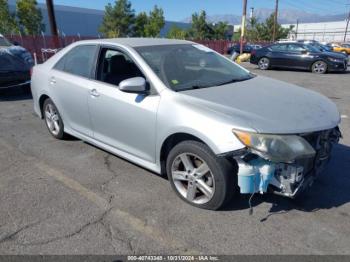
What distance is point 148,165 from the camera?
11.8ft

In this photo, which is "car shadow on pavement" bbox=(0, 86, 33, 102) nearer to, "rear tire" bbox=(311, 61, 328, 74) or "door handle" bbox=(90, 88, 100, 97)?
"door handle" bbox=(90, 88, 100, 97)

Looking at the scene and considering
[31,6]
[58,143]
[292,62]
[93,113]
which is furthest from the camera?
[31,6]

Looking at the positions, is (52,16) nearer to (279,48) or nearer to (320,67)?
(279,48)

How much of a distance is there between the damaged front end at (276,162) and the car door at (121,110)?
3.40 ft

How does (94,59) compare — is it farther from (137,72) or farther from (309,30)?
(309,30)

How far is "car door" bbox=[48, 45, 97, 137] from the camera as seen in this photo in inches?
167

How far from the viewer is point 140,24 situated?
4959cm

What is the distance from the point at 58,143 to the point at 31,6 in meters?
33.6

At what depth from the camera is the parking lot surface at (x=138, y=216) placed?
271cm

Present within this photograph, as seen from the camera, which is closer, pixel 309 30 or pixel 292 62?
→ pixel 292 62

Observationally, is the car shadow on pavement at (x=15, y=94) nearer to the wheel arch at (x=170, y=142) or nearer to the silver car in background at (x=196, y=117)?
the silver car in background at (x=196, y=117)

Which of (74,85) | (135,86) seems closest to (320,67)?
(74,85)

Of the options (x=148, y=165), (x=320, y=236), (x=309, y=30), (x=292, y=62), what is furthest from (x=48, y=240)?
(x=309, y=30)

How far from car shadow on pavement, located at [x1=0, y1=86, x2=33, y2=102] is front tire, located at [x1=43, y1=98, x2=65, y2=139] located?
13.2ft
